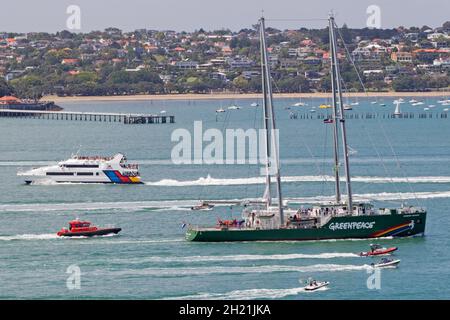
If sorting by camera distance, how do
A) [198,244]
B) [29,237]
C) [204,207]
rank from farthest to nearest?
[204,207]
[29,237]
[198,244]

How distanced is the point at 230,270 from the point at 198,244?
21.8 feet

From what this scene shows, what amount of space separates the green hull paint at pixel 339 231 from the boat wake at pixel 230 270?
6344 mm

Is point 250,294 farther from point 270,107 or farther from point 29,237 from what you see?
point 29,237

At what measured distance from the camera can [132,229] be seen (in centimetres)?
5834

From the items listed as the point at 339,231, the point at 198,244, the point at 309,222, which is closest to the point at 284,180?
the point at 309,222

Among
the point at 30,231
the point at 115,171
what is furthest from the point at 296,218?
the point at 115,171

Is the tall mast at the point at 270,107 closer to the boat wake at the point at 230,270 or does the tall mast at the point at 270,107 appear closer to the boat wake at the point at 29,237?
the boat wake at the point at 230,270

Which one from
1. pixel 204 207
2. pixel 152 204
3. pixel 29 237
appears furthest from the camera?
pixel 152 204

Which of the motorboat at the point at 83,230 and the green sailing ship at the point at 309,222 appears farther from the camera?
the motorboat at the point at 83,230

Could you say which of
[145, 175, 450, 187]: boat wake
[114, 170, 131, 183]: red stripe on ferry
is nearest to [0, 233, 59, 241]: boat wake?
[145, 175, 450, 187]: boat wake

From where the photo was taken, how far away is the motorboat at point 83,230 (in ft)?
182

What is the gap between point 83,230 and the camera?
55594 millimetres

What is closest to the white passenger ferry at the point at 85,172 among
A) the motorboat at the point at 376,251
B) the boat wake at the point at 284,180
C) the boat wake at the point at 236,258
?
the boat wake at the point at 284,180
